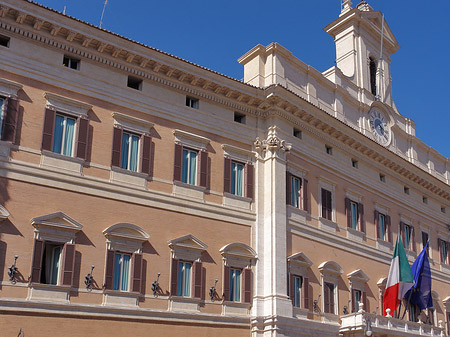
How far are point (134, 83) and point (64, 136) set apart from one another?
12.1ft

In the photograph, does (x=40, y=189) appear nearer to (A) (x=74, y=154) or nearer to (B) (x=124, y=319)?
(A) (x=74, y=154)

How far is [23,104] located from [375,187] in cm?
1726

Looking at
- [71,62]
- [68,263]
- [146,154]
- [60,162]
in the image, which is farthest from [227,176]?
[68,263]

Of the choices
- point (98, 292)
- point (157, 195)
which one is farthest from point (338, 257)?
point (98, 292)

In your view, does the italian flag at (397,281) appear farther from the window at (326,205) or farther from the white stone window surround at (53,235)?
the white stone window surround at (53,235)

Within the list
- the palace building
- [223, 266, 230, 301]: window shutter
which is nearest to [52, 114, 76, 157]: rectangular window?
the palace building

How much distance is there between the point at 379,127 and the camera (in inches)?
1235

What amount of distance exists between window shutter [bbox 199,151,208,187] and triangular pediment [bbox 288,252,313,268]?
14.4 feet

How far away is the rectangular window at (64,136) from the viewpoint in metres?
19.6

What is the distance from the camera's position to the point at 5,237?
17.7 metres

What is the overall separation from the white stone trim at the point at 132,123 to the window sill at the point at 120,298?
18.0 feet

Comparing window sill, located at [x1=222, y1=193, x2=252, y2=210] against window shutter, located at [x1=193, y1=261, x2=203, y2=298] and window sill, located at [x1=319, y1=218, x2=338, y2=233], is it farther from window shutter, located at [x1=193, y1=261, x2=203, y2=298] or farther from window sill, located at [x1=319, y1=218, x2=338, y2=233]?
window sill, located at [x1=319, y1=218, x2=338, y2=233]

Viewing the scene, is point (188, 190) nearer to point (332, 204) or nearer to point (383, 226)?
point (332, 204)

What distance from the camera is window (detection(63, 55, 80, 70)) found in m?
20.6
